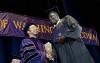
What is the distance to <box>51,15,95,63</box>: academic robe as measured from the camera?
2773 millimetres

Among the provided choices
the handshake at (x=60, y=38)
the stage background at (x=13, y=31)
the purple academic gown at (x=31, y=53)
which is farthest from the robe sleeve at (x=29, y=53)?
the stage background at (x=13, y=31)

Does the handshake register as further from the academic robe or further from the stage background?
the stage background

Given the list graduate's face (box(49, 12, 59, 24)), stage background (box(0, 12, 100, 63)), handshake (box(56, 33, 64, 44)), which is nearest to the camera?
handshake (box(56, 33, 64, 44))

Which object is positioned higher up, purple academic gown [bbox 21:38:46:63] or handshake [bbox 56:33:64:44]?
handshake [bbox 56:33:64:44]

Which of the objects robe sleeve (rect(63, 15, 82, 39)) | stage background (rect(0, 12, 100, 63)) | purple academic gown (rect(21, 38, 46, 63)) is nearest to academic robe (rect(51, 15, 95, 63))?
robe sleeve (rect(63, 15, 82, 39))

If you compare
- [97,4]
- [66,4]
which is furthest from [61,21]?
[97,4]

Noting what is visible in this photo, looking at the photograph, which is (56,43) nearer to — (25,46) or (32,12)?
(25,46)

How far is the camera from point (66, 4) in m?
5.85

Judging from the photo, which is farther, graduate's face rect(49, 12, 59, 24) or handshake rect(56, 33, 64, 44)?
graduate's face rect(49, 12, 59, 24)

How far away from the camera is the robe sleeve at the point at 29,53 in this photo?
2.80 metres

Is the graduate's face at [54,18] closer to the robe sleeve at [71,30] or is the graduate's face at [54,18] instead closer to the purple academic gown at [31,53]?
the robe sleeve at [71,30]

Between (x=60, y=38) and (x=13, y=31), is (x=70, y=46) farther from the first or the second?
(x=13, y=31)

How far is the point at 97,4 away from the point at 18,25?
220 centimetres

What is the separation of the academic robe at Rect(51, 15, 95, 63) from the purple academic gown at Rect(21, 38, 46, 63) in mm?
164
